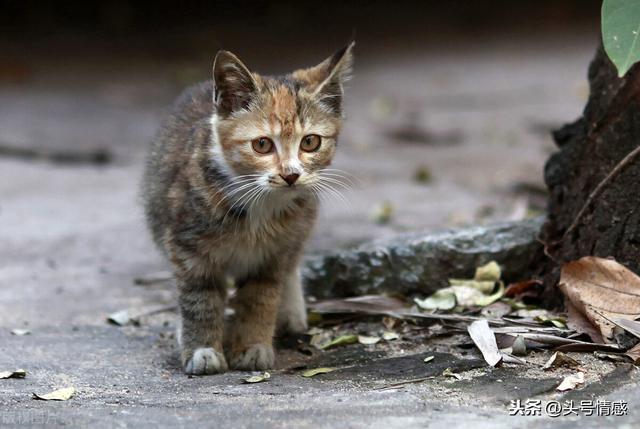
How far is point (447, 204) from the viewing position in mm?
7438

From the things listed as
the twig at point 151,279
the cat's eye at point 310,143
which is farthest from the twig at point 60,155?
A: the cat's eye at point 310,143

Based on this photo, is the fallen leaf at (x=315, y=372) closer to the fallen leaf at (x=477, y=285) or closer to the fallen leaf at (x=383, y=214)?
the fallen leaf at (x=477, y=285)

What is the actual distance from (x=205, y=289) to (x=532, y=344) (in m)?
1.57

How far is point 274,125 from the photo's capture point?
4.26 m

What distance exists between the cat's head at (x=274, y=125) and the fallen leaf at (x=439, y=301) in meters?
0.91

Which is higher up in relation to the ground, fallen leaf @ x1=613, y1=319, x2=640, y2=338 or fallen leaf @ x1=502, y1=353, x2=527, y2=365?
fallen leaf @ x1=613, y1=319, x2=640, y2=338

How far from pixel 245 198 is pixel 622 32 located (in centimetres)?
182

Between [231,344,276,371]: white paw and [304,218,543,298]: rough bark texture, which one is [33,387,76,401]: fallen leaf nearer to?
[231,344,276,371]: white paw

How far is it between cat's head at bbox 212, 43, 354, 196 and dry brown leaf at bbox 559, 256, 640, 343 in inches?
49.7

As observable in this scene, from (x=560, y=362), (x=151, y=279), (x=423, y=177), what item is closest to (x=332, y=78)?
(x=560, y=362)

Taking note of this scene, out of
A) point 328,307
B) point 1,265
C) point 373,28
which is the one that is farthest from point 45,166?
point 373,28

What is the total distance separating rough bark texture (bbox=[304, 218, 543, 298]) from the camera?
5000mm

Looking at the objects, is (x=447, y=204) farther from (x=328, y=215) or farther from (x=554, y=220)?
(x=554, y=220)

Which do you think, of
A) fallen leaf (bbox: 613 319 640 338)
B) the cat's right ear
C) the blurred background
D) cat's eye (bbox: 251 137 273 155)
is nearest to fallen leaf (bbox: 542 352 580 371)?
fallen leaf (bbox: 613 319 640 338)
